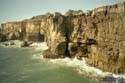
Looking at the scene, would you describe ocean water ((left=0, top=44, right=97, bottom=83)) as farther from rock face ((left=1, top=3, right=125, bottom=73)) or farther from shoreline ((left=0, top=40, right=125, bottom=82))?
rock face ((left=1, top=3, right=125, bottom=73))

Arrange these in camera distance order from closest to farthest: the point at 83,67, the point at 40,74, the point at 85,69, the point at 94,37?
the point at 40,74 → the point at 85,69 → the point at 94,37 → the point at 83,67

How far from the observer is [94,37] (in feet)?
95.4

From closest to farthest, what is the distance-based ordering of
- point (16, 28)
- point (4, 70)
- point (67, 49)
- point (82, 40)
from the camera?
point (4, 70) < point (82, 40) < point (67, 49) < point (16, 28)

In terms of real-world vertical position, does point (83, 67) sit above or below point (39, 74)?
above

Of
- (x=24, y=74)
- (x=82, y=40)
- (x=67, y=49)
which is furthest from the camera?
(x=67, y=49)

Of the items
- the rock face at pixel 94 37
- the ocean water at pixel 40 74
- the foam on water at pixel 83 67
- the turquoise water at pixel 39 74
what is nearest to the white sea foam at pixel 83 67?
the foam on water at pixel 83 67

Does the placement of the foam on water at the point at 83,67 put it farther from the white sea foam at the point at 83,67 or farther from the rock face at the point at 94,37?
the rock face at the point at 94,37

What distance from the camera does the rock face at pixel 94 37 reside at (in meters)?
24.5

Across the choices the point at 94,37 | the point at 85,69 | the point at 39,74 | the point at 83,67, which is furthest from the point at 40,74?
the point at 94,37

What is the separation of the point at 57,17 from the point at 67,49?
680cm

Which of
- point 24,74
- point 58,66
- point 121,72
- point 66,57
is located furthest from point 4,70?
point 121,72

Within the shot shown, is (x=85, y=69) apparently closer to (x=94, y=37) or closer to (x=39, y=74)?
(x=94, y=37)

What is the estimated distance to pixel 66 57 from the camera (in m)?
36.1

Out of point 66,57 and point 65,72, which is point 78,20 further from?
point 65,72
